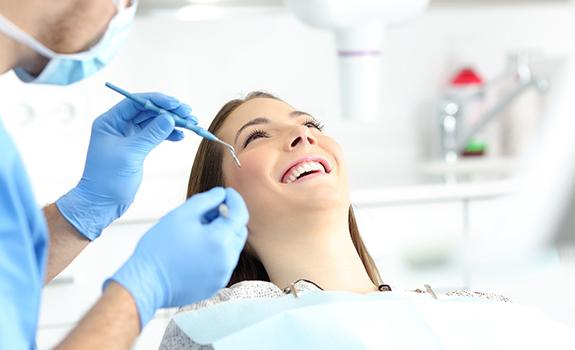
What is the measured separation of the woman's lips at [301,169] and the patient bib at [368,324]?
0.26 meters

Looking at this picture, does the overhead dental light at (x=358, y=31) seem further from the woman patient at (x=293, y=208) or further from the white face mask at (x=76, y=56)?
the white face mask at (x=76, y=56)

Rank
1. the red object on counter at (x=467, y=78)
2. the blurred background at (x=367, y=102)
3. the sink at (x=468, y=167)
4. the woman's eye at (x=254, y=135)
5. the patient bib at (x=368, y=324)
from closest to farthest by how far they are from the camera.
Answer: the patient bib at (x=368, y=324)
the woman's eye at (x=254, y=135)
the blurred background at (x=367, y=102)
the sink at (x=468, y=167)
the red object on counter at (x=467, y=78)

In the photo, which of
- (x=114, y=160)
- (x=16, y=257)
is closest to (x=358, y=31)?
(x=114, y=160)

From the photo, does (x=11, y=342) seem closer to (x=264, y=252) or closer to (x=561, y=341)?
(x=264, y=252)

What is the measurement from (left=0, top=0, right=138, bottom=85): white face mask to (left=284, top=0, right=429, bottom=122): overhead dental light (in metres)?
1.19

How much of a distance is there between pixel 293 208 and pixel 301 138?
5.5 inches

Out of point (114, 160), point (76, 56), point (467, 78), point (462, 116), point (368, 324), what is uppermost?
point (76, 56)

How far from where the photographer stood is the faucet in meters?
2.93

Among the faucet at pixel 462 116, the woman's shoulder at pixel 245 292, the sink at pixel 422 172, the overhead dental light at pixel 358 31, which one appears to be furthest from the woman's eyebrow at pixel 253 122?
the faucet at pixel 462 116

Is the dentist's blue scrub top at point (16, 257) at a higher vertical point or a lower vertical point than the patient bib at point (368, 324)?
higher

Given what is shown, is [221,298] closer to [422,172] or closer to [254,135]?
[254,135]

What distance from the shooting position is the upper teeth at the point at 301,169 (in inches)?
62.8

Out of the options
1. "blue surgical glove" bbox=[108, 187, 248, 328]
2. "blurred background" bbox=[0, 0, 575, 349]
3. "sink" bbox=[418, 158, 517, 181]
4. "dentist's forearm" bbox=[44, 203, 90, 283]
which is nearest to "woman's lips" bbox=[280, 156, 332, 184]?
"dentist's forearm" bbox=[44, 203, 90, 283]

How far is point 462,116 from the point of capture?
302 cm
